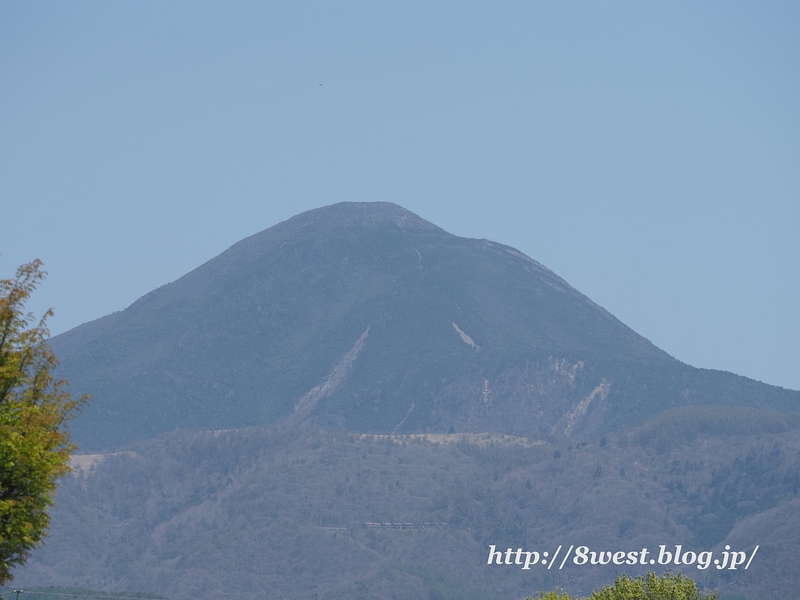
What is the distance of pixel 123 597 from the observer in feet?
561

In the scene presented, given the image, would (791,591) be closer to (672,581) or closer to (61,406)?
(672,581)

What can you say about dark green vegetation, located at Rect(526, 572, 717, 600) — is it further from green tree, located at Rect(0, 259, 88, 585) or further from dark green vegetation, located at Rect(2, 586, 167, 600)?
dark green vegetation, located at Rect(2, 586, 167, 600)

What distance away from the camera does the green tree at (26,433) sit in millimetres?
39812

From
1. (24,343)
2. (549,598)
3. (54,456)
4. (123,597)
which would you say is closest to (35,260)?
(24,343)

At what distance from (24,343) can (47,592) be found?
460 ft

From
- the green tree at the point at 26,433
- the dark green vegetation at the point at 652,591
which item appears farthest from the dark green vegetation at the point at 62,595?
the green tree at the point at 26,433

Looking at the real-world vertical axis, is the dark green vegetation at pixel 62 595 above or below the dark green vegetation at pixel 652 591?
below

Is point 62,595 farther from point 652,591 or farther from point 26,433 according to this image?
point 26,433

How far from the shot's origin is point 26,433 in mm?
40688

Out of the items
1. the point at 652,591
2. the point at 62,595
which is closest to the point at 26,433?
the point at 652,591

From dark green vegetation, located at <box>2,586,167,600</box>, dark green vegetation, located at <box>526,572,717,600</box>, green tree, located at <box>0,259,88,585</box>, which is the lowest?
dark green vegetation, located at <box>2,586,167,600</box>

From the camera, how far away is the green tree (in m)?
39.8

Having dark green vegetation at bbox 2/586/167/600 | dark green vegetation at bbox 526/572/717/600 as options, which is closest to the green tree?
dark green vegetation at bbox 526/572/717/600

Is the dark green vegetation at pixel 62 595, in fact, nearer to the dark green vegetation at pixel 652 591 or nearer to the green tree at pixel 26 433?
the dark green vegetation at pixel 652 591
